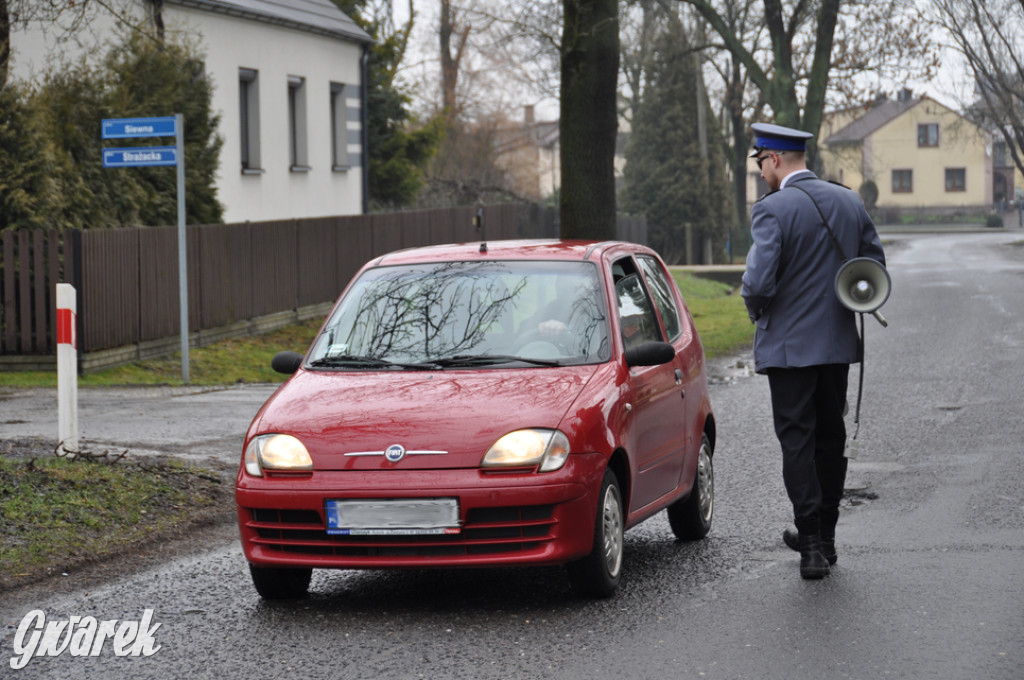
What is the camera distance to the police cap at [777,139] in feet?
22.4

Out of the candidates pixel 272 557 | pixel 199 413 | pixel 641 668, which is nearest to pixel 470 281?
pixel 272 557

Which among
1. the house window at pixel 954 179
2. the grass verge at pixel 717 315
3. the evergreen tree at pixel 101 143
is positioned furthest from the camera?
the house window at pixel 954 179

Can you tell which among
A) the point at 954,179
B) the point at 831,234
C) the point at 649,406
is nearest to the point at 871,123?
the point at 954,179

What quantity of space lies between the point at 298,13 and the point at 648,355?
25.4 m

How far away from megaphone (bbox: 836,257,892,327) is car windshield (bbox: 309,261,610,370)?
1.11 m

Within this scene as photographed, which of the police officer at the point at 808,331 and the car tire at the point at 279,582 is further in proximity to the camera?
the police officer at the point at 808,331

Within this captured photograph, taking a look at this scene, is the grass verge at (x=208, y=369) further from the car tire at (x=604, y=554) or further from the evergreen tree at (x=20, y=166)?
the car tire at (x=604, y=554)

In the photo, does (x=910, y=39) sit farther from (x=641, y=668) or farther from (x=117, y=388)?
(x=641, y=668)

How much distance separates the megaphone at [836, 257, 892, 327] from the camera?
21.2 feet

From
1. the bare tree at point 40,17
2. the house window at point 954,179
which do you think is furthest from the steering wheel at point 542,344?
the house window at point 954,179

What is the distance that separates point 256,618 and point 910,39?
34.3m

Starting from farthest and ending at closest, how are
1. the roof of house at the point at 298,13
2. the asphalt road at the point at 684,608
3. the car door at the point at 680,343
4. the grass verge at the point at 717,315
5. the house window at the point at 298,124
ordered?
the house window at the point at 298,124 → the roof of house at the point at 298,13 → the grass verge at the point at 717,315 → the car door at the point at 680,343 → the asphalt road at the point at 684,608

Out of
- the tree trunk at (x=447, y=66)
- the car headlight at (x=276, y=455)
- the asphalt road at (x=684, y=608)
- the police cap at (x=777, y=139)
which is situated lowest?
the asphalt road at (x=684, y=608)

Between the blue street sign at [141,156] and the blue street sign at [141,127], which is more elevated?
the blue street sign at [141,127]
